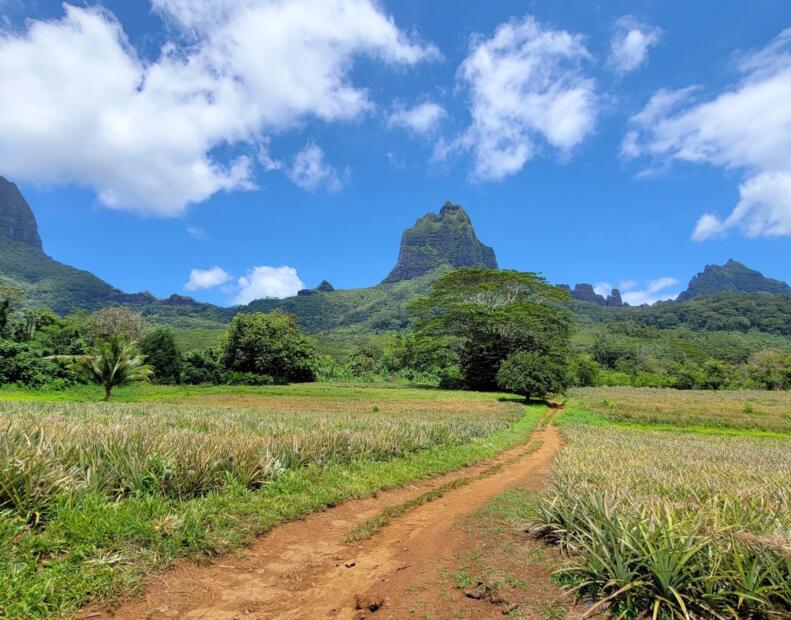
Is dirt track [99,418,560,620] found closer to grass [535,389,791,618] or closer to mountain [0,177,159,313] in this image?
grass [535,389,791,618]

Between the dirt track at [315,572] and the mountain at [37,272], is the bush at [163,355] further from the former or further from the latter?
the mountain at [37,272]

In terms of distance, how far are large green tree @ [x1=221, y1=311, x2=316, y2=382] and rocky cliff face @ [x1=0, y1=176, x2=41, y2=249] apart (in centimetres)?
19204

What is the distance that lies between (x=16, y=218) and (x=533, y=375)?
9173 inches

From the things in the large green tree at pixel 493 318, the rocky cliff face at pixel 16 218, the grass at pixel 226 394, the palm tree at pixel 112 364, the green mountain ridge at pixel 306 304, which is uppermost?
the rocky cliff face at pixel 16 218

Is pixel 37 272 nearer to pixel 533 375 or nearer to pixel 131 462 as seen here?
pixel 533 375

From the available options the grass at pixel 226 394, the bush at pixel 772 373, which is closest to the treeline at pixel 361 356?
the bush at pixel 772 373

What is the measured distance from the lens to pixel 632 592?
3869mm

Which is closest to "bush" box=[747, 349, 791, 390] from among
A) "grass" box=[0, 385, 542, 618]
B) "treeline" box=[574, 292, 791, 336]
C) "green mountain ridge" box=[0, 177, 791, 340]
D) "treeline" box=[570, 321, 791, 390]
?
"treeline" box=[570, 321, 791, 390]

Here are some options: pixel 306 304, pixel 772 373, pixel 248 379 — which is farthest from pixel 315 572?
pixel 306 304

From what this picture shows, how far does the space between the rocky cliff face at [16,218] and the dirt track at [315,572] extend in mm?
234788

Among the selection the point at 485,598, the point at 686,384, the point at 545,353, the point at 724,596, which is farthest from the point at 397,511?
the point at 686,384

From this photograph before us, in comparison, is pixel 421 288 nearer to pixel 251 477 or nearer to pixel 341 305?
pixel 341 305

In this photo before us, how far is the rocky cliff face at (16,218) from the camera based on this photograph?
592 feet

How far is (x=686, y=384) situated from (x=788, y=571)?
255 ft
